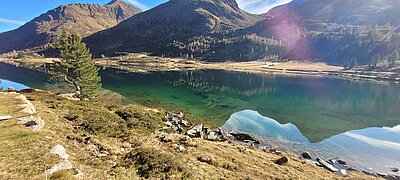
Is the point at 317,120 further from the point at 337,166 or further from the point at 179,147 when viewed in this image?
the point at 179,147

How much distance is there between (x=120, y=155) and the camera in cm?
2200

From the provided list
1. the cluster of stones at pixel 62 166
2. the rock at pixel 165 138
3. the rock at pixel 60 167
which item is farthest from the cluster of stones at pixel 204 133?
the rock at pixel 60 167

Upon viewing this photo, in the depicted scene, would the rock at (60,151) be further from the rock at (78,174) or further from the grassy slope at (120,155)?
the rock at (78,174)

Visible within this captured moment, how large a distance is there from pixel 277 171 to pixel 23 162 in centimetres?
1948

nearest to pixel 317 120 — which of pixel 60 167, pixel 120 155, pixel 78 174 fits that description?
pixel 120 155

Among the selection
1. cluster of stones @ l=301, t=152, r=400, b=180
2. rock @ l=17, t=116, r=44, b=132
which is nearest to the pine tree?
rock @ l=17, t=116, r=44, b=132

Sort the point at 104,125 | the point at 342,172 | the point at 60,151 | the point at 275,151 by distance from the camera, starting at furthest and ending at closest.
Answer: the point at 275,151, the point at 342,172, the point at 104,125, the point at 60,151

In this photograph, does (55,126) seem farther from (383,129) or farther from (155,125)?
(383,129)

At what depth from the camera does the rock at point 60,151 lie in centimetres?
1912

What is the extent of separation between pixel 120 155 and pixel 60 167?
5.60 meters

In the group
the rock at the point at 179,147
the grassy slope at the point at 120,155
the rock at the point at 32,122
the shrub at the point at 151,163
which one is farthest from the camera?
the rock at the point at 179,147

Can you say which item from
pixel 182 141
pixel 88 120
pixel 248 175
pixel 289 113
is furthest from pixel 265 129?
pixel 88 120

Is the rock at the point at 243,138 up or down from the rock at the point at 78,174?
down

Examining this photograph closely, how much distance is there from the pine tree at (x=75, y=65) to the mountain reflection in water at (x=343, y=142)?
29.1m
